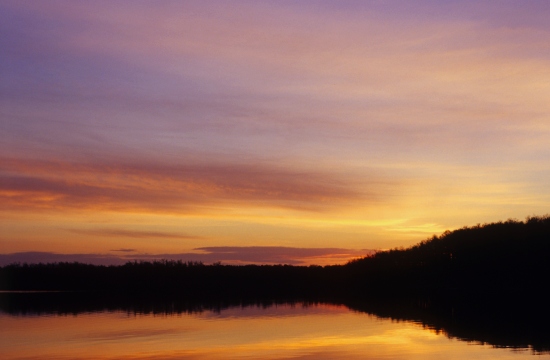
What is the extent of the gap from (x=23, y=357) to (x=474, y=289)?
160ft

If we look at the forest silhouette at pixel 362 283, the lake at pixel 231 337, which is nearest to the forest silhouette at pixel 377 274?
the forest silhouette at pixel 362 283

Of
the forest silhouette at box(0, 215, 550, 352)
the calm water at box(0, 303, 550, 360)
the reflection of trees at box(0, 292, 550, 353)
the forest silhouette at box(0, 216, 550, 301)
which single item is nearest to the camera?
the calm water at box(0, 303, 550, 360)

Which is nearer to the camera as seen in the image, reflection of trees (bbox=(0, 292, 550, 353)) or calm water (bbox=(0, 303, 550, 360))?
calm water (bbox=(0, 303, 550, 360))

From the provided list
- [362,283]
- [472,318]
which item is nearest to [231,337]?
[472,318]

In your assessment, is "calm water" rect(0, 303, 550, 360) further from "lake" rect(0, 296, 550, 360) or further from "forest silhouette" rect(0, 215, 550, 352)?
"forest silhouette" rect(0, 215, 550, 352)

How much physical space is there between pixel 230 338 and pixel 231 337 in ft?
1.09

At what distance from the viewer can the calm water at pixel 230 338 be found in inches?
790

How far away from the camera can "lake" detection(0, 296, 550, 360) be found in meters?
20.1

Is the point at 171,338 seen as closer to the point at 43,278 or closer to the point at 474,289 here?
the point at 474,289

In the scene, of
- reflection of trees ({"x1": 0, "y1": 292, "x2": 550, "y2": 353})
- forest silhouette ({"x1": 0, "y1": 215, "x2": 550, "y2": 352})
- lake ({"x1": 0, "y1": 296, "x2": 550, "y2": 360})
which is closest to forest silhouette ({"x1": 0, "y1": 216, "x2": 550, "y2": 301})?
forest silhouette ({"x1": 0, "y1": 215, "x2": 550, "y2": 352})

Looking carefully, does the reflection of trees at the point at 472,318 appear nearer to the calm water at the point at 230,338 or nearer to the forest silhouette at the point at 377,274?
the calm water at the point at 230,338

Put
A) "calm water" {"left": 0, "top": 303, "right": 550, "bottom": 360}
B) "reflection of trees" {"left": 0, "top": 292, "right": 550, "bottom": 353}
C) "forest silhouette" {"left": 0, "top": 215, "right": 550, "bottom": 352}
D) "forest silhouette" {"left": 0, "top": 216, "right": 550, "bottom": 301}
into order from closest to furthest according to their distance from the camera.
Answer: "calm water" {"left": 0, "top": 303, "right": 550, "bottom": 360}, "reflection of trees" {"left": 0, "top": 292, "right": 550, "bottom": 353}, "forest silhouette" {"left": 0, "top": 215, "right": 550, "bottom": 352}, "forest silhouette" {"left": 0, "top": 216, "right": 550, "bottom": 301}

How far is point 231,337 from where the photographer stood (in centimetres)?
2448

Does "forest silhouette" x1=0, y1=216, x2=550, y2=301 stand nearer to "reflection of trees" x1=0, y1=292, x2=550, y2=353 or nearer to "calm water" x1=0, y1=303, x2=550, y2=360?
"reflection of trees" x1=0, y1=292, x2=550, y2=353
